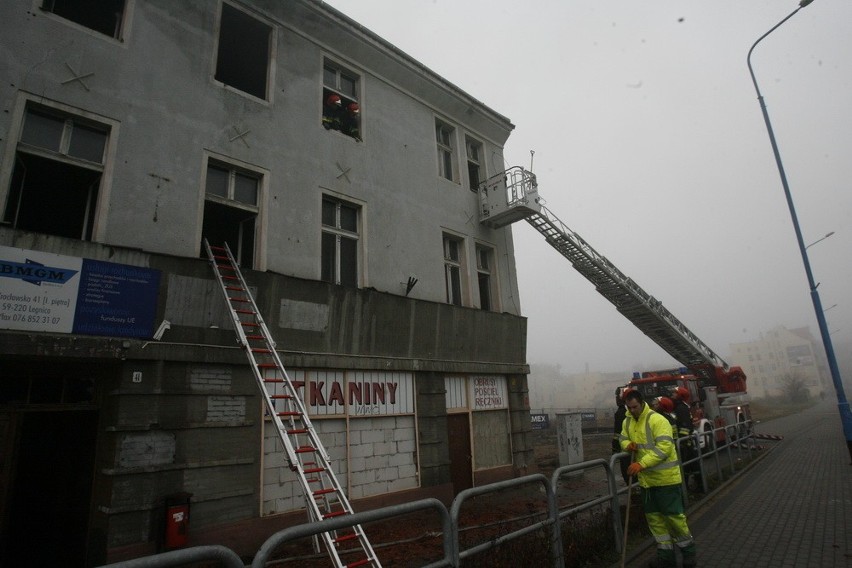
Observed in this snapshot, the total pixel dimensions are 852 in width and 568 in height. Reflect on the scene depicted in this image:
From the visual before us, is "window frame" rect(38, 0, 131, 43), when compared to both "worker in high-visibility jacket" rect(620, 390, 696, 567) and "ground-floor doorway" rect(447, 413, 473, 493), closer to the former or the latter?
"worker in high-visibility jacket" rect(620, 390, 696, 567)

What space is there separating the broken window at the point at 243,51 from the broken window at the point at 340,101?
4.74 ft

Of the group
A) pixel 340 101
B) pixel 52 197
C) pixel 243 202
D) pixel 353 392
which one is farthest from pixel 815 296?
pixel 52 197

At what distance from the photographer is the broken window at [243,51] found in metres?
10.3

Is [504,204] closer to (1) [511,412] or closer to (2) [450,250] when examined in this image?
(2) [450,250]

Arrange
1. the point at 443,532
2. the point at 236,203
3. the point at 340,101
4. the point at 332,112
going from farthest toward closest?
the point at 332,112, the point at 340,101, the point at 236,203, the point at 443,532

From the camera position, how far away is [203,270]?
8.08m

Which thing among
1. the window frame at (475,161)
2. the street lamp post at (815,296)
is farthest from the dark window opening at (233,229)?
the street lamp post at (815,296)

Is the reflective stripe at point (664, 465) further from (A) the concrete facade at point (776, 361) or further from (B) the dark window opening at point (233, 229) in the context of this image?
(A) the concrete facade at point (776, 361)

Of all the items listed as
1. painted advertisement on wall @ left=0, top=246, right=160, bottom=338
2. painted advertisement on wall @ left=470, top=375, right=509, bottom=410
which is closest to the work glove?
painted advertisement on wall @ left=470, top=375, right=509, bottom=410

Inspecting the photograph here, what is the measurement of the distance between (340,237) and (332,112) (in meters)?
3.34

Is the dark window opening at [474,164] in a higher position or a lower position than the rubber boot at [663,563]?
higher

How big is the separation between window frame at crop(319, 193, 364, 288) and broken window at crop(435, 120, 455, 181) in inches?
155

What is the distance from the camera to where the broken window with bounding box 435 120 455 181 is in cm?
1424

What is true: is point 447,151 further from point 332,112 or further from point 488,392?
point 488,392
